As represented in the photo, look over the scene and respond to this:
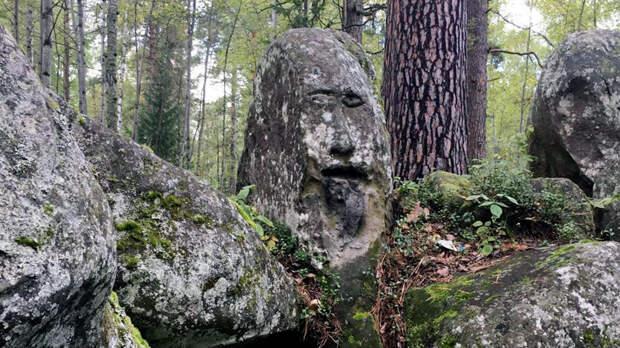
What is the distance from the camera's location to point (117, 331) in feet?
5.37

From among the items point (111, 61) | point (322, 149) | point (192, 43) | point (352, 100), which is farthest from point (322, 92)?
point (192, 43)

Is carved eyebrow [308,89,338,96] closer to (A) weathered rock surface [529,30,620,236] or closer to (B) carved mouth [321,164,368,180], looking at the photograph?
(B) carved mouth [321,164,368,180]

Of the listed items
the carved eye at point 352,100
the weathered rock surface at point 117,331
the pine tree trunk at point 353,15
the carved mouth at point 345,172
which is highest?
the pine tree trunk at point 353,15

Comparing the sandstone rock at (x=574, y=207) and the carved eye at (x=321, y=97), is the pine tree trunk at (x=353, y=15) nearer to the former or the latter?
the carved eye at (x=321, y=97)

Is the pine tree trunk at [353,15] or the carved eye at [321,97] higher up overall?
the pine tree trunk at [353,15]

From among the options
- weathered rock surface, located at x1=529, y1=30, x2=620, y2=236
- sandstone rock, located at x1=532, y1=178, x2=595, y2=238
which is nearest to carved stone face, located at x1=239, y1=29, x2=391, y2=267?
sandstone rock, located at x1=532, y1=178, x2=595, y2=238

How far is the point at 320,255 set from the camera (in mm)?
3383

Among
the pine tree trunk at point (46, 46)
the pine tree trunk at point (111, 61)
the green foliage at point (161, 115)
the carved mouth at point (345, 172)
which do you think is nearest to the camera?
the carved mouth at point (345, 172)

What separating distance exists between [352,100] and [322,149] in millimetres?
622

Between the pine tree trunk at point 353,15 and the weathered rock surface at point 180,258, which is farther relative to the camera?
the pine tree trunk at point 353,15

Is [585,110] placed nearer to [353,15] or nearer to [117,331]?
[353,15]

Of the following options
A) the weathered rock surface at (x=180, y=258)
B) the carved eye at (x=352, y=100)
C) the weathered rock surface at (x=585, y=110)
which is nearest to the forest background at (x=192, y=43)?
the weathered rock surface at (x=585, y=110)

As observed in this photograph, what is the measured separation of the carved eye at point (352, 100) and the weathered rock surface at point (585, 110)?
329 cm

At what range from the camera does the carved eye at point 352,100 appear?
12.2 feet
